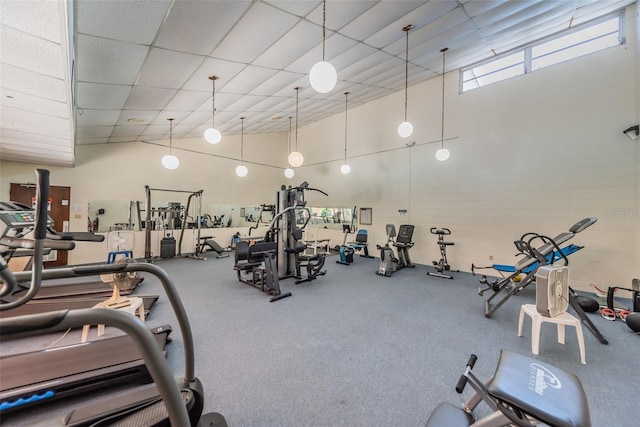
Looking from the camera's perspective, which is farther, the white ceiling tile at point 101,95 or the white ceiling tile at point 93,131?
the white ceiling tile at point 93,131

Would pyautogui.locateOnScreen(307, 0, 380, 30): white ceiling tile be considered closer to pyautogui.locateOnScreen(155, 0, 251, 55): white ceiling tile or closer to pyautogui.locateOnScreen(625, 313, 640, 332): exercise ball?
pyautogui.locateOnScreen(155, 0, 251, 55): white ceiling tile

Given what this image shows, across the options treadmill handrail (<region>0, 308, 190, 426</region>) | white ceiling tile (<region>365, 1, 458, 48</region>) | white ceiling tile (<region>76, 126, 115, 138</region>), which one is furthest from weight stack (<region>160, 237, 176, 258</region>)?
treadmill handrail (<region>0, 308, 190, 426</region>)

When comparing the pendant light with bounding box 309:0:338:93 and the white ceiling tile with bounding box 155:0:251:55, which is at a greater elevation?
the white ceiling tile with bounding box 155:0:251:55

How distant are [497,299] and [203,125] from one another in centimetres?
721

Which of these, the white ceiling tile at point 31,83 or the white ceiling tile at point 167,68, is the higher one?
the white ceiling tile at point 167,68

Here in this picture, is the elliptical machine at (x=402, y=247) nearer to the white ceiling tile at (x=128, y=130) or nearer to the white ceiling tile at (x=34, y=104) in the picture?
the white ceiling tile at (x=34, y=104)

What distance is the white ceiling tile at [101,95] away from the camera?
3289 mm

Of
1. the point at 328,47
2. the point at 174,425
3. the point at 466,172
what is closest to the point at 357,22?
the point at 328,47

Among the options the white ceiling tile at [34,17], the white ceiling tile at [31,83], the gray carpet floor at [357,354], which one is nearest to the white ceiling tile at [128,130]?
the white ceiling tile at [31,83]

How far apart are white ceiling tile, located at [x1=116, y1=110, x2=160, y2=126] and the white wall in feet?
7.27

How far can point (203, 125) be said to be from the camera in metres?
6.49

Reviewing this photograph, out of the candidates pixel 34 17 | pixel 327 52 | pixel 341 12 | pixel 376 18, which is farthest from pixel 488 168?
pixel 34 17

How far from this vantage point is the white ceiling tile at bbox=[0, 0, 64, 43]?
1.51 m

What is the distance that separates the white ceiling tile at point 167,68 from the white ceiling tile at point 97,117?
1335mm
